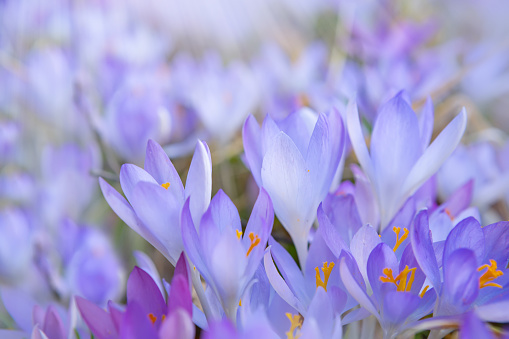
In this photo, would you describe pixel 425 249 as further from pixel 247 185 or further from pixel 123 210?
pixel 247 185

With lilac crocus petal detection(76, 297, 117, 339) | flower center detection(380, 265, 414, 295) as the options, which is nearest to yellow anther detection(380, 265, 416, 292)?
flower center detection(380, 265, 414, 295)

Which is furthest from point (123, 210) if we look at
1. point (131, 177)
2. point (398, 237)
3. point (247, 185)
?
point (247, 185)

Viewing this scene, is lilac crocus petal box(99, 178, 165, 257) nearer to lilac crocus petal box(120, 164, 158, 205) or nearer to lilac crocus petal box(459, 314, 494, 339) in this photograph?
lilac crocus petal box(120, 164, 158, 205)

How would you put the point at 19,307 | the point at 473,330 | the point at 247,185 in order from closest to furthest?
the point at 473,330 → the point at 19,307 → the point at 247,185

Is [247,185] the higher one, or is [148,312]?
[247,185]

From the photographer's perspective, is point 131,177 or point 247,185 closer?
point 131,177

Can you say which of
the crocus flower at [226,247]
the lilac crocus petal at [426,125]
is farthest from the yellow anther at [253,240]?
the lilac crocus petal at [426,125]

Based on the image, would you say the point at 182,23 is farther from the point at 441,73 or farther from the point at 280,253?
the point at 280,253
